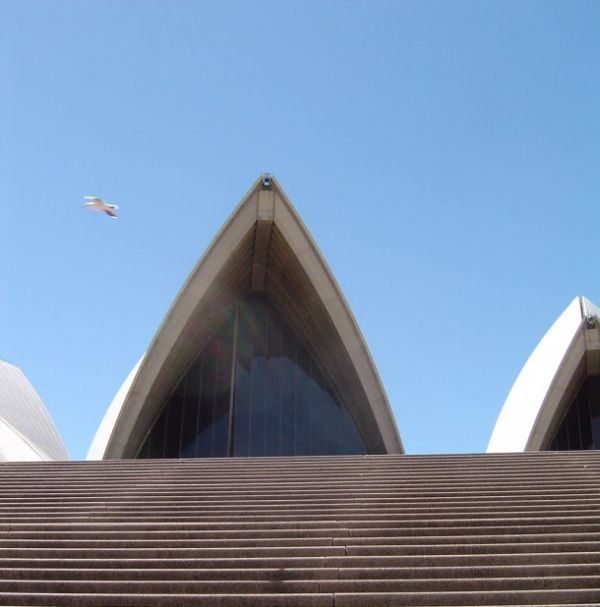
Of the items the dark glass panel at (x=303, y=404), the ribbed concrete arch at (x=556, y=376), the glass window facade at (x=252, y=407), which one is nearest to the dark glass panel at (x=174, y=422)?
the glass window facade at (x=252, y=407)

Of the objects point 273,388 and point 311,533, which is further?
point 273,388

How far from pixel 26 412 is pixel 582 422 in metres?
13.5

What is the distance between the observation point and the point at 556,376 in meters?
16.2

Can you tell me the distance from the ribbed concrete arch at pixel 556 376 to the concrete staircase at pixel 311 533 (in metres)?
6.83

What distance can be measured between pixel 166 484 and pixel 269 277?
9159mm

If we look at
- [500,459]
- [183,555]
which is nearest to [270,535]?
[183,555]

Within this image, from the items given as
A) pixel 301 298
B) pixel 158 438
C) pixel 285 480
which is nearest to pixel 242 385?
pixel 158 438

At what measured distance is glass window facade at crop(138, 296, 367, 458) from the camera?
15953 millimetres

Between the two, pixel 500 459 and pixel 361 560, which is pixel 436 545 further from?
pixel 500 459

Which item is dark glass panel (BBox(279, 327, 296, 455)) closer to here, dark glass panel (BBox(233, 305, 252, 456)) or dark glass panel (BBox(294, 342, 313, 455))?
dark glass panel (BBox(294, 342, 313, 455))

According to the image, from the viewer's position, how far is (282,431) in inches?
632

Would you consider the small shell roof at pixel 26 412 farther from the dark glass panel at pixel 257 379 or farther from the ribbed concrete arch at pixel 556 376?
the ribbed concrete arch at pixel 556 376

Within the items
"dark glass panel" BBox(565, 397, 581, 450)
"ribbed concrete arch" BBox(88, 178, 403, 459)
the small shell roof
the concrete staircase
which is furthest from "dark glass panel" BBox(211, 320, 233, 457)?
"dark glass panel" BBox(565, 397, 581, 450)

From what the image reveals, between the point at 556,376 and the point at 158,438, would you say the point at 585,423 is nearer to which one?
the point at 556,376
